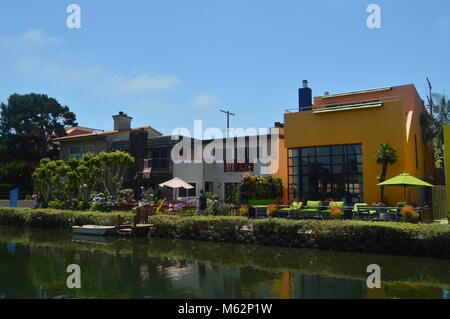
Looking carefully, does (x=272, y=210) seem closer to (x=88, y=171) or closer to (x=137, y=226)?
(x=137, y=226)

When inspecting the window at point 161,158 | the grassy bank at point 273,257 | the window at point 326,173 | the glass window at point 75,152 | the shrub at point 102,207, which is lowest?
the grassy bank at point 273,257

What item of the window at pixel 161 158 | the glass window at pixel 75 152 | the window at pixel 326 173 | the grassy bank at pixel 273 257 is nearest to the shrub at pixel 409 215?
the grassy bank at pixel 273 257

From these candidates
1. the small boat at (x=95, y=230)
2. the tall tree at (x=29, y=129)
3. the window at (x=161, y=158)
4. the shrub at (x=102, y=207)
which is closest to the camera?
the small boat at (x=95, y=230)

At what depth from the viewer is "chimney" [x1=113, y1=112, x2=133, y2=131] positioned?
3464 centimetres

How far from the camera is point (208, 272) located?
10.7 meters

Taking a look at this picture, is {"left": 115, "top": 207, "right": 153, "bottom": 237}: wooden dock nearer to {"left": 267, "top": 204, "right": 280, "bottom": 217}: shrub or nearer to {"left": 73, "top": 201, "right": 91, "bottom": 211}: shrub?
{"left": 267, "top": 204, "right": 280, "bottom": 217}: shrub

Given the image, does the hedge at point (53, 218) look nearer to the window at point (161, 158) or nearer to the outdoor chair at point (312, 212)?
the outdoor chair at point (312, 212)

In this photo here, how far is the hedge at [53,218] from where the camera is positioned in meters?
19.4

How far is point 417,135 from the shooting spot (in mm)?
20984

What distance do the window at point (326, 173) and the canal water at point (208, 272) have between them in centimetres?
687

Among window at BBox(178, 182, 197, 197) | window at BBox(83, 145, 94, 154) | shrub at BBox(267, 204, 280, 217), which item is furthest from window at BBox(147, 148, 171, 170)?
shrub at BBox(267, 204, 280, 217)

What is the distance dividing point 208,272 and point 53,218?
46.6ft
